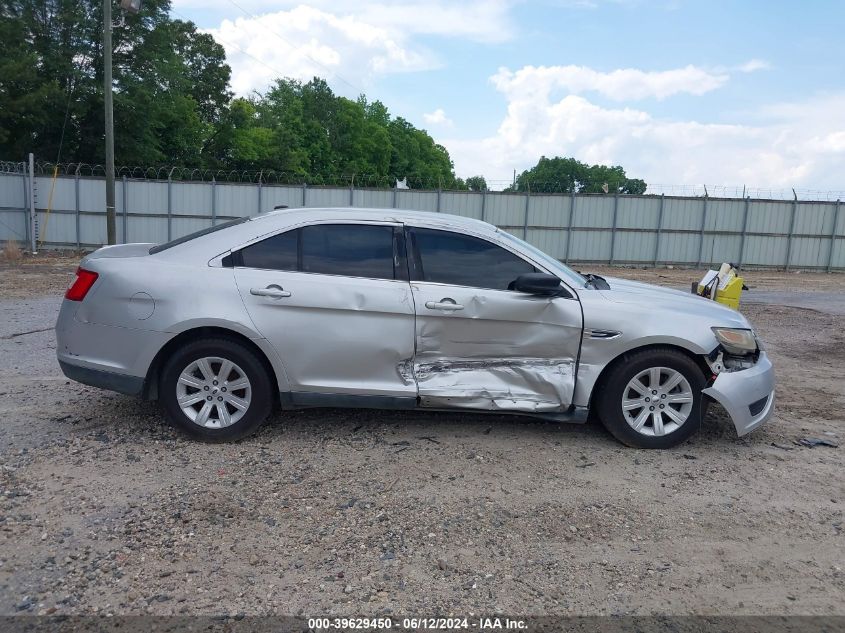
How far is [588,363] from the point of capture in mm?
4719

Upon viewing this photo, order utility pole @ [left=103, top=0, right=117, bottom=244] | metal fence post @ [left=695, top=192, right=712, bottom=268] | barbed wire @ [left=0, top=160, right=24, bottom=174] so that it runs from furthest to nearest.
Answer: metal fence post @ [left=695, top=192, right=712, bottom=268]
barbed wire @ [left=0, top=160, right=24, bottom=174]
utility pole @ [left=103, top=0, right=117, bottom=244]

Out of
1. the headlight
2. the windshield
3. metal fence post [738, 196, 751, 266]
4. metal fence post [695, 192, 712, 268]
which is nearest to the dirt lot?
the headlight

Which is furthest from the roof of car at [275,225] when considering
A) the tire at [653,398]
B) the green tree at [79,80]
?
the green tree at [79,80]

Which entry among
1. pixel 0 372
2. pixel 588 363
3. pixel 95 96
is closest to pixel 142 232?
pixel 95 96

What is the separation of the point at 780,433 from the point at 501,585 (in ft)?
10.9

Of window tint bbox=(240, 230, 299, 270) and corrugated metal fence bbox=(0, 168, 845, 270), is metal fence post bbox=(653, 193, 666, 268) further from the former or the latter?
window tint bbox=(240, 230, 299, 270)

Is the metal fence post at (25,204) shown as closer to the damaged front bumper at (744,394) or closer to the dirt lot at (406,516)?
the dirt lot at (406,516)

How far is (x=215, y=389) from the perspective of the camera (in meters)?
4.63

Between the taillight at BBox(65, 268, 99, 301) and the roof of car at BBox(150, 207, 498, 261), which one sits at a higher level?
the roof of car at BBox(150, 207, 498, 261)

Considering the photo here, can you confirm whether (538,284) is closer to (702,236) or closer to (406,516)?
(406,516)

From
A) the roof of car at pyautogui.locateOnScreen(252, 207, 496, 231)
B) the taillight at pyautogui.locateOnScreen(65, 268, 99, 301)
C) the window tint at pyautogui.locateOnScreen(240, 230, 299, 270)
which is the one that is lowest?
the taillight at pyautogui.locateOnScreen(65, 268, 99, 301)

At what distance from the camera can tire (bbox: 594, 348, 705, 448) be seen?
470cm

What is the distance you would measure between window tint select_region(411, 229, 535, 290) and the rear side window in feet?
0.53

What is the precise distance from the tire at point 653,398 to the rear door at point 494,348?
1.06 ft
